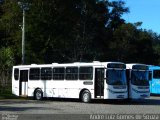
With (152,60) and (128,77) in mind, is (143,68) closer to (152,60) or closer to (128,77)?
(128,77)

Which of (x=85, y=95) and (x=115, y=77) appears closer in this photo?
(x=115, y=77)

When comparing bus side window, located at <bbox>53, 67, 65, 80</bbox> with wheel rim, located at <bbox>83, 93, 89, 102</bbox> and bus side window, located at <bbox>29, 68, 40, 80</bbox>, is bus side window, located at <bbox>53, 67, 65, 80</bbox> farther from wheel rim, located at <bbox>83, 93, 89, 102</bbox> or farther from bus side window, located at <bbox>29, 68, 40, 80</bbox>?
wheel rim, located at <bbox>83, 93, 89, 102</bbox>

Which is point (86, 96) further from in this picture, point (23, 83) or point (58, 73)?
point (23, 83)

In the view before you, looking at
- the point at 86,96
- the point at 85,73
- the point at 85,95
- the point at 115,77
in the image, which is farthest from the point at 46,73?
the point at 115,77

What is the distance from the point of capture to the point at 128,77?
30719 millimetres

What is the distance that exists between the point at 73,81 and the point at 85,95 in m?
1.40

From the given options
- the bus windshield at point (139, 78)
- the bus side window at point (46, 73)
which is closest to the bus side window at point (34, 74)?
the bus side window at point (46, 73)

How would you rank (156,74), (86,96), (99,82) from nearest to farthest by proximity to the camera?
(99,82)
(86,96)
(156,74)

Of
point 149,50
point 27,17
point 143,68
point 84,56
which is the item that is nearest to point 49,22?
point 27,17

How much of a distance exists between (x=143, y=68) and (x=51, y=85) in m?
6.56

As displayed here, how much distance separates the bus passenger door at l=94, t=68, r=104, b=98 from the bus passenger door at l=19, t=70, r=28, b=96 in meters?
7.38

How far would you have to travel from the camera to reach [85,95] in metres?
30.4

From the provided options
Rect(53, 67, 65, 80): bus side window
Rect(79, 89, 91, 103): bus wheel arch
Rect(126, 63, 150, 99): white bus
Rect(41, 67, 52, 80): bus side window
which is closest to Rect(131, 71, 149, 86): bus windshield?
Rect(126, 63, 150, 99): white bus

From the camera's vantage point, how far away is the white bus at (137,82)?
30.4 meters
